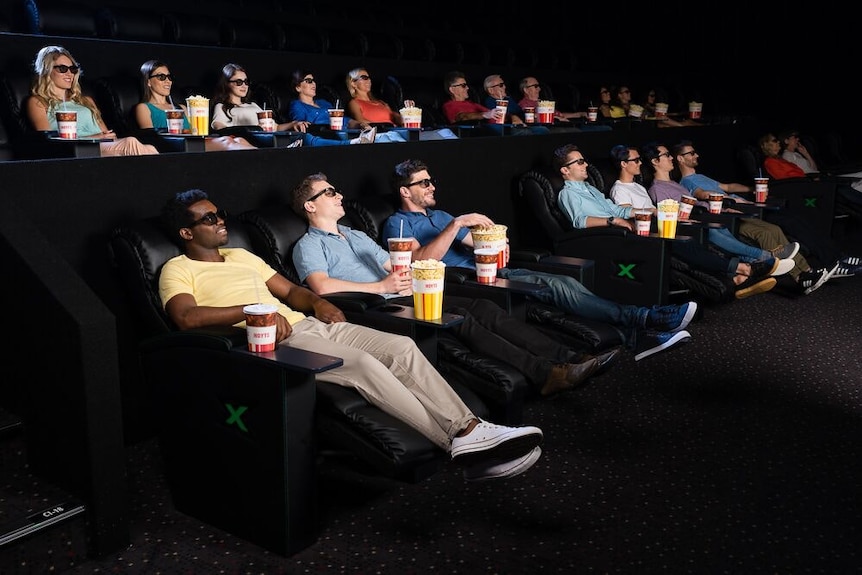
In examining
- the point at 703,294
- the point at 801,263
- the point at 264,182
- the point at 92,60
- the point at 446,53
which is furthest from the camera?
the point at 446,53

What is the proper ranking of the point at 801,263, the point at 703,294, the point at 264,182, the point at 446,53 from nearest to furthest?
the point at 264,182, the point at 703,294, the point at 801,263, the point at 446,53

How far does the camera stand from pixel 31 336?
8.10 feet

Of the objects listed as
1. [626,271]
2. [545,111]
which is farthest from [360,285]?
[545,111]

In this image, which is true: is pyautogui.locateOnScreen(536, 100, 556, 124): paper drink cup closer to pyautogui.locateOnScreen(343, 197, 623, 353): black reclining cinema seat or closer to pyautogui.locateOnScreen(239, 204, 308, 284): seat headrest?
pyautogui.locateOnScreen(343, 197, 623, 353): black reclining cinema seat

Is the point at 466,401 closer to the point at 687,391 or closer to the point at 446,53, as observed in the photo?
the point at 687,391

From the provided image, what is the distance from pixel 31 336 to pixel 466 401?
1.25 meters

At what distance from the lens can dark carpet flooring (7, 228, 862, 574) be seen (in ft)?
7.72

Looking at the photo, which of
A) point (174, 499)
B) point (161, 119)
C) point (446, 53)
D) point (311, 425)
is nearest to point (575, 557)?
point (311, 425)

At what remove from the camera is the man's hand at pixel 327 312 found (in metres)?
2.90

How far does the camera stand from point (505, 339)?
316cm

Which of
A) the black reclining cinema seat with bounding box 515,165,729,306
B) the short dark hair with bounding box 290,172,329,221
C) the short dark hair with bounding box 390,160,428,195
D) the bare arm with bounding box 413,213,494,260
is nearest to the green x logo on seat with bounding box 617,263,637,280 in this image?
the black reclining cinema seat with bounding box 515,165,729,306

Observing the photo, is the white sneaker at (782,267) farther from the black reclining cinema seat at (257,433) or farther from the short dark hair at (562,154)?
the black reclining cinema seat at (257,433)

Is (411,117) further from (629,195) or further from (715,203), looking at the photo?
(715,203)

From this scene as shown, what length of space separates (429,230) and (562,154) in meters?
1.23
